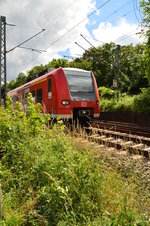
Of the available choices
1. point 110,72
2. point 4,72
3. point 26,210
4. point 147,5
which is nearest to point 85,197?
point 26,210

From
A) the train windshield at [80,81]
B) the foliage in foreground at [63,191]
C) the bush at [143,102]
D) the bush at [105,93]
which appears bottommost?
the foliage in foreground at [63,191]

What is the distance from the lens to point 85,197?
8.64 feet

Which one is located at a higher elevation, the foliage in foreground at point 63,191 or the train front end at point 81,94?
the train front end at point 81,94

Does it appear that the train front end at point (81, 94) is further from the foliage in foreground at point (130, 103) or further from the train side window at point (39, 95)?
the foliage in foreground at point (130, 103)

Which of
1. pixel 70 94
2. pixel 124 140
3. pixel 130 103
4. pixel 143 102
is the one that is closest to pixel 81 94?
pixel 70 94

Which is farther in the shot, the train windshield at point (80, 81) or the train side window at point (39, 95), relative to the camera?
the train side window at point (39, 95)

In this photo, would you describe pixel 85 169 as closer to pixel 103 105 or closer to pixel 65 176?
pixel 65 176

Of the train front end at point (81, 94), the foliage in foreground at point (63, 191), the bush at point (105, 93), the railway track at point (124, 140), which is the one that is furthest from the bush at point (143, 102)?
the foliage in foreground at point (63, 191)

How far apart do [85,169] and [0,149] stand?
2.94 meters

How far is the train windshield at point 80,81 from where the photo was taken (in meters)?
9.57

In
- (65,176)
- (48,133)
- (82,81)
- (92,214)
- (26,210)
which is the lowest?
(26,210)

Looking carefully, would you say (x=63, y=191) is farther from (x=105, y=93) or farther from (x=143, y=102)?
(x=105, y=93)

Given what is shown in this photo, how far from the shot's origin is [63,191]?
248cm

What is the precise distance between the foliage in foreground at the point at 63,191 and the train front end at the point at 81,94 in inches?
199
